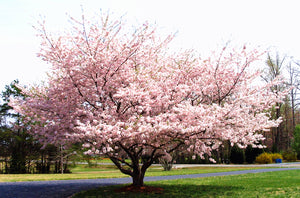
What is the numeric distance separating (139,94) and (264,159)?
26.9m

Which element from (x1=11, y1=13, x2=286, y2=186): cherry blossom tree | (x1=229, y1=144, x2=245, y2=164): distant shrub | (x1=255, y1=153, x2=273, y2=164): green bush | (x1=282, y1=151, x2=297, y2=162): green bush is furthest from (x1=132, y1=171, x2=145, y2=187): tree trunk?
(x1=282, y1=151, x2=297, y2=162): green bush

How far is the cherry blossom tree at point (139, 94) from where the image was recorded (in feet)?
30.1

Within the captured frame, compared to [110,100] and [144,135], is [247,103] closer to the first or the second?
[144,135]

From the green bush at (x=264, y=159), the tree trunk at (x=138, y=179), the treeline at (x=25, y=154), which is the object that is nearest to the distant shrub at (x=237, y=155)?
the green bush at (x=264, y=159)

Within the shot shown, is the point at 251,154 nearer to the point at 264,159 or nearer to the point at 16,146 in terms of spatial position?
the point at 264,159

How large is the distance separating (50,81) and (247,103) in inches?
293

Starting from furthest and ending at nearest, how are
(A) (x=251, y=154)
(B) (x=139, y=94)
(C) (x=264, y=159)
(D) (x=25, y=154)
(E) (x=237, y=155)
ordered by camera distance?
(E) (x=237, y=155), (A) (x=251, y=154), (C) (x=264, y=159), (D) (x=25, y=154), (B) (x=139, y=94)

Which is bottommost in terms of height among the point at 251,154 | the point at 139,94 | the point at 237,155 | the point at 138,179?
A: the point at 237,155

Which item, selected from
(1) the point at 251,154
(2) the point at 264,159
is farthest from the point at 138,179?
(1) the point at 251,154

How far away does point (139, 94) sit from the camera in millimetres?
9305

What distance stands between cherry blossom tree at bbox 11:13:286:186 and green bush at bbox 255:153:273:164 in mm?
23340

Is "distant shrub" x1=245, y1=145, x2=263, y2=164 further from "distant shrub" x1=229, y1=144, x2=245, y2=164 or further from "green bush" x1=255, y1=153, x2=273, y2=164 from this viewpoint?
"green bush" x1=255, y1=153, x2=273, y2=164

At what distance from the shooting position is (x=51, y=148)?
2817 centimetres

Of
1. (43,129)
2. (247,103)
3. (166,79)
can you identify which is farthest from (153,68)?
(43,129)
